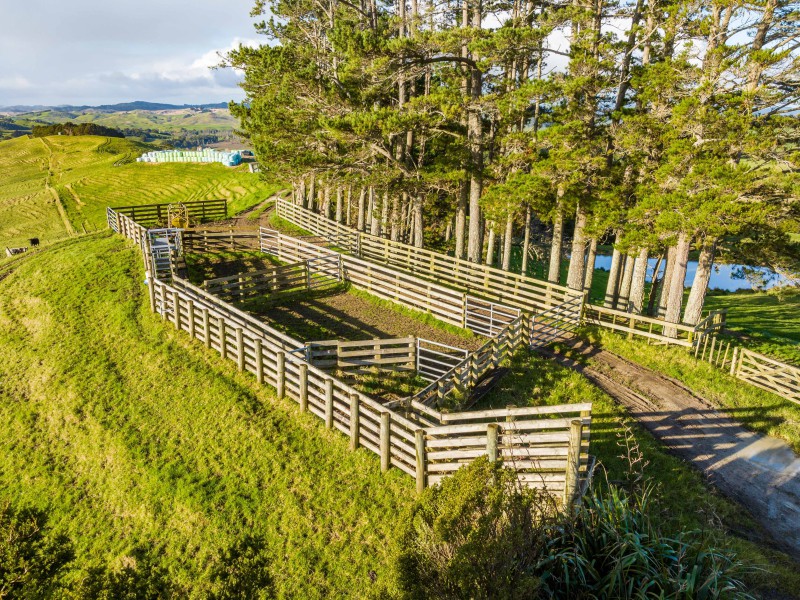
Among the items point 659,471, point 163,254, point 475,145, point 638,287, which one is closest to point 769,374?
point 638,287

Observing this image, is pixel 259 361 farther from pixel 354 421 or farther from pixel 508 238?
pixel 508 238

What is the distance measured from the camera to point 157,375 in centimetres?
1421

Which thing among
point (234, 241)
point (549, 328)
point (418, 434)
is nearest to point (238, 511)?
point (418, 434)

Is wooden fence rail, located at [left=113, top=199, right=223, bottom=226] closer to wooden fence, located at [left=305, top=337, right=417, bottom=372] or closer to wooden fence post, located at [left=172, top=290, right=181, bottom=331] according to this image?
wooden fence post, located at [left=172, top=290, right=181, bottom=331]

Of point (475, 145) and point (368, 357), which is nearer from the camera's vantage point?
point (368, 357)

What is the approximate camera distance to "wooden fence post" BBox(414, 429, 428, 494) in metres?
9.28

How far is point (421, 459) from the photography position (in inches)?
366

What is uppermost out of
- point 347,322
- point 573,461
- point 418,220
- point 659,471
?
point 418,220

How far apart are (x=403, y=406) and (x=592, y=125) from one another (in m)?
15.1

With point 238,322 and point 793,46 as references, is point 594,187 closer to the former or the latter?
point 793,46

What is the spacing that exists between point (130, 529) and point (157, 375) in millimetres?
5262

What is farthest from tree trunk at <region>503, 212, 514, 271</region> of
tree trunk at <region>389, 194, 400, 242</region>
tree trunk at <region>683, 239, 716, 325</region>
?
tree trunk at <region>683, 239, 716, 325</region>

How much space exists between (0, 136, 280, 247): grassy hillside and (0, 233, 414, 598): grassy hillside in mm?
29143

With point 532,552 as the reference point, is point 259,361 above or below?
below
